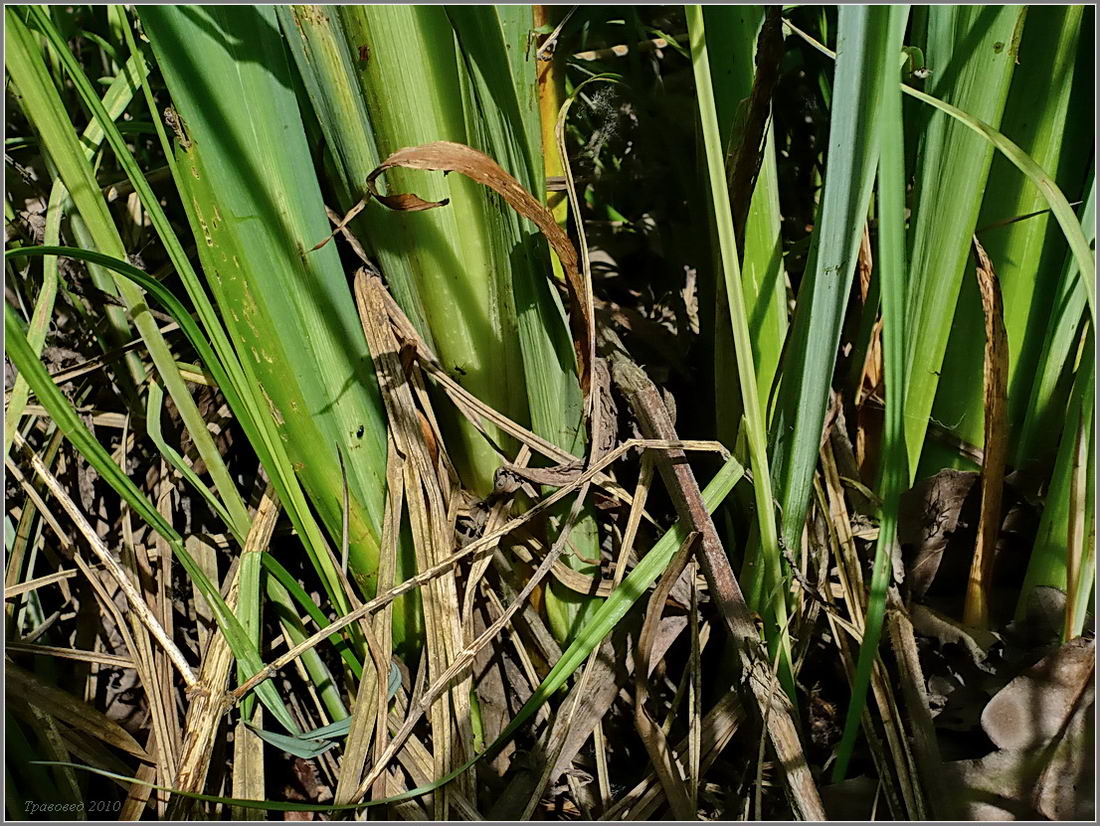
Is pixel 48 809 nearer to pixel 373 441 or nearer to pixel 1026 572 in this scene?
pixel 373 441

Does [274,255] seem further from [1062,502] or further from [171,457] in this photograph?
[1062,502]

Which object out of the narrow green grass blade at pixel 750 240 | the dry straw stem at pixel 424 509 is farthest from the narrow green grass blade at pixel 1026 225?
the dry straw stem at pixel 424 509

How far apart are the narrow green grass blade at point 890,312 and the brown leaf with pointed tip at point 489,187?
0.62 ft

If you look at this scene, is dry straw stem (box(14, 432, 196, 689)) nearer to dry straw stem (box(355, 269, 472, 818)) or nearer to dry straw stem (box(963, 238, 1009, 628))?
dry straw stem (box(355, 269, 472, 818))

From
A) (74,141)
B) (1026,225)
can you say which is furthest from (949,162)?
(74,141)

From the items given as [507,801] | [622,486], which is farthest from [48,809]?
[622,486]

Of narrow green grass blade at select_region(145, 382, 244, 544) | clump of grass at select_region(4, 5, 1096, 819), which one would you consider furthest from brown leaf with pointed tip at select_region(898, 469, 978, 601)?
narrow green grass blade at select_region(145, 382, 244, 544)

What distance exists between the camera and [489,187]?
0.49m

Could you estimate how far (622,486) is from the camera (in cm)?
67

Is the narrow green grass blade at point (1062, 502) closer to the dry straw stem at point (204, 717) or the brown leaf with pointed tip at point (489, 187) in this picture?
the brown leaf with pointed tip at point (489, 187)

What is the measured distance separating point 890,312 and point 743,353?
0.08 metres

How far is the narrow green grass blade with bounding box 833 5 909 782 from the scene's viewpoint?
1.12ft

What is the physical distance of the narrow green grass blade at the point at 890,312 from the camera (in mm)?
341

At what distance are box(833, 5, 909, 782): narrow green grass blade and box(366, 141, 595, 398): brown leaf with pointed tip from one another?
0.62 ft
